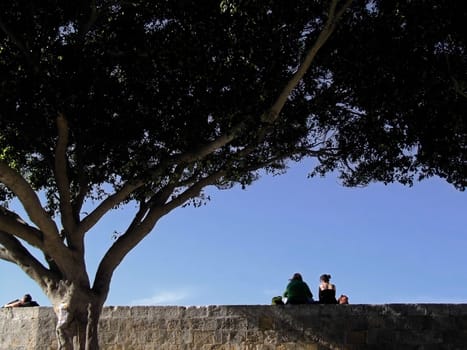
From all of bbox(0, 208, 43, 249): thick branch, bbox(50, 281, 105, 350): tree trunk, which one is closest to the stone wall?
bbox(50, 281, 105, 350): tree trunk

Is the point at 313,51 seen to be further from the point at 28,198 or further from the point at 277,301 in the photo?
the point at 277,301

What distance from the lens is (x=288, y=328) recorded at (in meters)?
12.9

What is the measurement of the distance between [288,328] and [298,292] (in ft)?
2.74

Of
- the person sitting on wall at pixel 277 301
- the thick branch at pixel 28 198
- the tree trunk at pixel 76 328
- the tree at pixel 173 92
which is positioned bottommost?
the tree trunk at pixel 76 328

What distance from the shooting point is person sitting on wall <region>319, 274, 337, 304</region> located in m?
13.6

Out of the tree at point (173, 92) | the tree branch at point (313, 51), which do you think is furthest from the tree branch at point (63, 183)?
the tree branch at point (313, 51)

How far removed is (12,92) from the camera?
33.9 feet

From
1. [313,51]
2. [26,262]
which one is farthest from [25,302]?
[313,51]

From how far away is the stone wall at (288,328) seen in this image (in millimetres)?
12766

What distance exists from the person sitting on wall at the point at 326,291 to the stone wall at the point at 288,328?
0.64 m

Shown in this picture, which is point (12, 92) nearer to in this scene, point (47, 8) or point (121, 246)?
point (47, 8)

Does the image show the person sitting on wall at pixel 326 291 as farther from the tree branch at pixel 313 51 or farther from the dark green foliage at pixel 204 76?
the tree branch at pixel 313 51

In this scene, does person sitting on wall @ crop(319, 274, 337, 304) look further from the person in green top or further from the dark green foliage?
the dark green foliage

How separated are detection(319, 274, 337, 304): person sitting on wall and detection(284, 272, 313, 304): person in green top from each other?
226 mm
